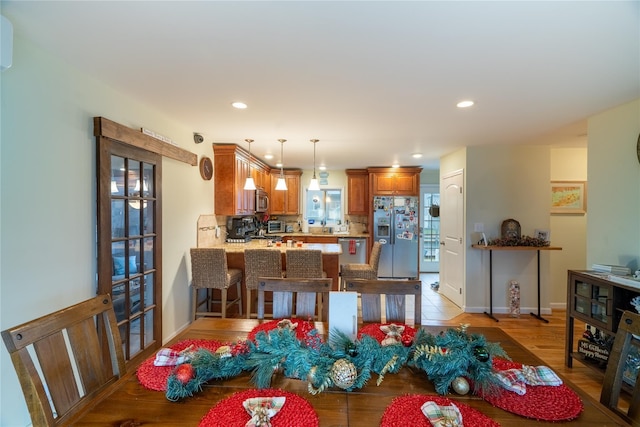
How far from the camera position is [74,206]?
1.94 m

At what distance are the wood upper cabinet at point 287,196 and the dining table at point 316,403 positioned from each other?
541cm

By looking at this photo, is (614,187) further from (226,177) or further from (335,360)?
(226,177)

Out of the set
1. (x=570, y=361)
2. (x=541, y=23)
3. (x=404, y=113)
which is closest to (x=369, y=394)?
(x=541, y=23)

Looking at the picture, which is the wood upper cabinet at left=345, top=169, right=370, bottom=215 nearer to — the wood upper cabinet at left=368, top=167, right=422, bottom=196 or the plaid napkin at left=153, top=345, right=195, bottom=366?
the wood upper cabinet at left=368, top=167, right=422, bottom=196

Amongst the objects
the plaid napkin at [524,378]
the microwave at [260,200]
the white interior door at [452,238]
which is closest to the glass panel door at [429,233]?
the white interior door at [452,238]

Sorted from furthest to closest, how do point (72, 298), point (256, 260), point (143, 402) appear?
point (256, 260)
point (72, 298)
point (143, 402)

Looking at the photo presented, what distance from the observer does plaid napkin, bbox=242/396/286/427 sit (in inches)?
34.9

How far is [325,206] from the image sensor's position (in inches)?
269

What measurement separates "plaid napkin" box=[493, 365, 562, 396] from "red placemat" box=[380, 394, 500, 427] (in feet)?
0.60

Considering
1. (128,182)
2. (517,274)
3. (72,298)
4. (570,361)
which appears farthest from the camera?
(517,274)

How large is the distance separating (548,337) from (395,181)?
3.55m

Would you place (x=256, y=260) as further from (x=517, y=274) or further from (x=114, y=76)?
(x=517, y=274)

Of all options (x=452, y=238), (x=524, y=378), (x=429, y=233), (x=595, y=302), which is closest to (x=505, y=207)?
(x=452, y=238)

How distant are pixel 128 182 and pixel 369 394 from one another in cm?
238
